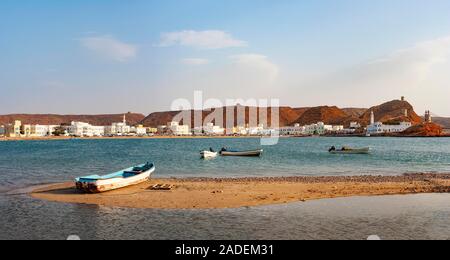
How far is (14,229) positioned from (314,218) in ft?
40.0

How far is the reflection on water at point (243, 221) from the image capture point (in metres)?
14.8

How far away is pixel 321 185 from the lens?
27141mm

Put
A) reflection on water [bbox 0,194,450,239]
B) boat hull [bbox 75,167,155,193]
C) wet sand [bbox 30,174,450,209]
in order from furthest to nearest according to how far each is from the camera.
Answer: boat hull [bbox 75,167,155,193], wet sand [bbox 30,174,450,209], reflection on water [bbox 0,194,450,239]

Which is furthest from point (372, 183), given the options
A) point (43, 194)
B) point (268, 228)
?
point (43, 194)

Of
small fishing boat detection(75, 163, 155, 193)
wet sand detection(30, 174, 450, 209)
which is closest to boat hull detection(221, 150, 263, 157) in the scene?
wet sand detection(30, 174, 450, 209)

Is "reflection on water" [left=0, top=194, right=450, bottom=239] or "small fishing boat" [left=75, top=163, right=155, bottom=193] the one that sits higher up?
"small fishing boat" [left=75, top=163, right=155, bottom=193]

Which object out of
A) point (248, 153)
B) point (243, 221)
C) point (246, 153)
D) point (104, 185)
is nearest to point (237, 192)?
point (243, 221)

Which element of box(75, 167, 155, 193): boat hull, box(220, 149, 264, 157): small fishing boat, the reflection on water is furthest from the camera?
box(220, 149, 264, 157): small fishing boat

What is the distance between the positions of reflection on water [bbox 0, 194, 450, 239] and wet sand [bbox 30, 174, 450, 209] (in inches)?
57.3

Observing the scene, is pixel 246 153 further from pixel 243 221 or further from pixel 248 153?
pixel 243 221

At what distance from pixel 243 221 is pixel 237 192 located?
727 cm

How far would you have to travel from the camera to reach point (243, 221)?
16.8 metres

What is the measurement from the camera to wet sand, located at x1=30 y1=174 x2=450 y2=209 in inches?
830

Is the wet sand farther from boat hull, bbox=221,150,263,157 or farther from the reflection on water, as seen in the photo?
boat hull, bbox=221,150,263,157
